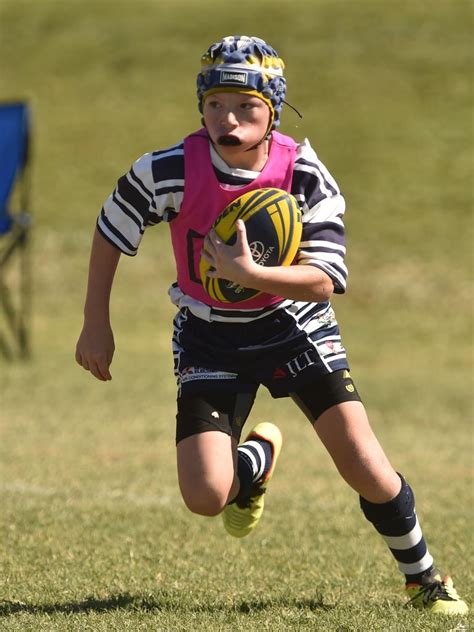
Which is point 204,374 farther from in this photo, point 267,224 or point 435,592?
point 435,592

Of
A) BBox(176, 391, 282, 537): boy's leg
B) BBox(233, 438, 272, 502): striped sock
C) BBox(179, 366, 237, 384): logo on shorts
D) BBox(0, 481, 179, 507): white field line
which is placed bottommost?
BBox(0, 481, 179, 507): white field line

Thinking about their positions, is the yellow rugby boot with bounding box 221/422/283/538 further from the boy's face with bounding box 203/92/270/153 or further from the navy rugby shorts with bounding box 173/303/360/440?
the boy's face with bounding box 203/92/270/153

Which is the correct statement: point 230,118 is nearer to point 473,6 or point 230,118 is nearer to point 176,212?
point 176,212

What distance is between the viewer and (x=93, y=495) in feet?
25.0

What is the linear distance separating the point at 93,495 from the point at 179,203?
3400 millimetres

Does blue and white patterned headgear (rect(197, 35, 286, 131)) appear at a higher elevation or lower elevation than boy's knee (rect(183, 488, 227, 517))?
higher

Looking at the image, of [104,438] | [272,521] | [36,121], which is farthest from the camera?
[36,121]

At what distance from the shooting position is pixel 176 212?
4727 mm

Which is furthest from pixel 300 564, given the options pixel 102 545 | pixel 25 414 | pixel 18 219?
pixel 18 219

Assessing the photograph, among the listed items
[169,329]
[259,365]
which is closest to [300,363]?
[259,365]

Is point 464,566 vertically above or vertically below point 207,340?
below

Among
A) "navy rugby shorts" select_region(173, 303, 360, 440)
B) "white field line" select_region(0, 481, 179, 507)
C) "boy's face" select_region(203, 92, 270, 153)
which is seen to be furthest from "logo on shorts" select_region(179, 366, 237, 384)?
"white field line" select_region(0, 481, 179, 507)

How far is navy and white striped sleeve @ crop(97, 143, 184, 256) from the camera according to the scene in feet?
15.2

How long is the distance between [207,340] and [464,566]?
197 cm
